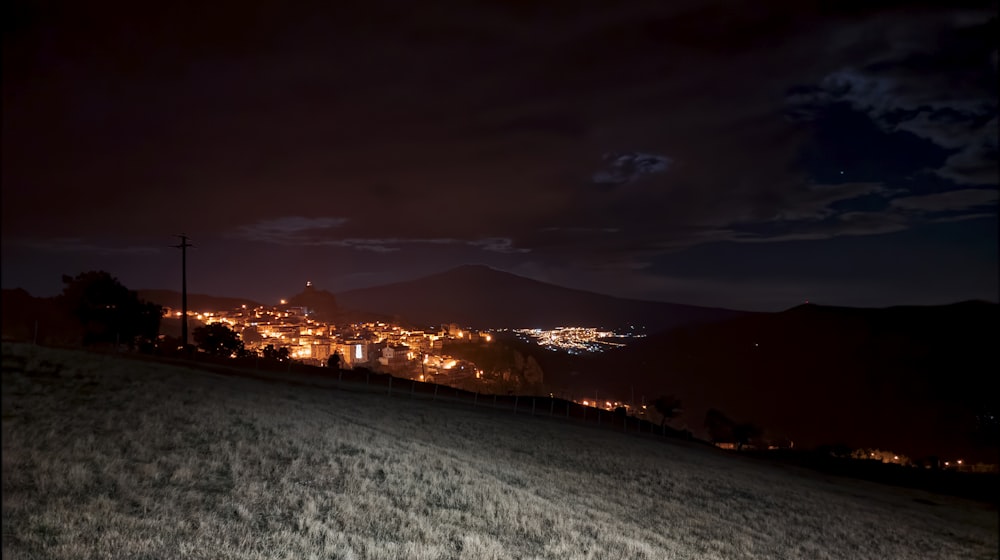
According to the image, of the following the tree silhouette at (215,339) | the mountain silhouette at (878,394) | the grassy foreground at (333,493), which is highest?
the tree silhouette at (215,339)

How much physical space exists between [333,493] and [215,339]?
67357mm

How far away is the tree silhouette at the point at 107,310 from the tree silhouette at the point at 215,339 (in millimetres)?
13168

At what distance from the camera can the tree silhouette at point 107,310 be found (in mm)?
50906

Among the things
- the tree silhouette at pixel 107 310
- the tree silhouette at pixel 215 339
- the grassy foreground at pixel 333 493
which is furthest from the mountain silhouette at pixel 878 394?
the tree silhouette at pixel 107 310

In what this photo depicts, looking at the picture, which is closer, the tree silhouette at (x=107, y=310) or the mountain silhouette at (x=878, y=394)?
the tree silhouette at (x=107, y=310)

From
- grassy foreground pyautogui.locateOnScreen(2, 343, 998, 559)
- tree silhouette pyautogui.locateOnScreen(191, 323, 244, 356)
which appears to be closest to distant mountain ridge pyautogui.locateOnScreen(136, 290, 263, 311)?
tree silhouette pyautogui.locateOnScreen(191, 323, 244, 356)

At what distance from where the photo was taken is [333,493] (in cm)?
1349

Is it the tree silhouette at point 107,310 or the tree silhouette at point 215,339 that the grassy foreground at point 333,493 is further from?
the tree silhouette at point 215,339

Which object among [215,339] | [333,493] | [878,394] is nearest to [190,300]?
[215,339]

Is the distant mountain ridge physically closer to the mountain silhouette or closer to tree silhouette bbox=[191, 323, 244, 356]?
tree silhouette bbox=[191, 323, 244, 356]

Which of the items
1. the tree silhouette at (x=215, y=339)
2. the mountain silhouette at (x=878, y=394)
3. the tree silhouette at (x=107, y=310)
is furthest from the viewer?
the mountain silhouette at (x=878, y=394)

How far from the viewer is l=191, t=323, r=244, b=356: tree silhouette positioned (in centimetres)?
7231

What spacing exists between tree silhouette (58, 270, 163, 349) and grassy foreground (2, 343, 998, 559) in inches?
1066

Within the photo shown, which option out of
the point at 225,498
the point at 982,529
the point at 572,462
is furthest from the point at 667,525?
the point at 982,529
